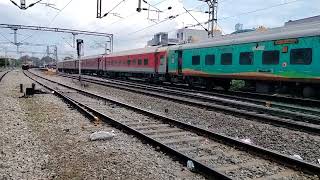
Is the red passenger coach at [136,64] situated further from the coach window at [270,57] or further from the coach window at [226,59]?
the coach window at [270,57]

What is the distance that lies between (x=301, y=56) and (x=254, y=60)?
3.11 metres

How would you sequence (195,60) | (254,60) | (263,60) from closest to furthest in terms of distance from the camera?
(263,60) → (254,60) → (195,60)

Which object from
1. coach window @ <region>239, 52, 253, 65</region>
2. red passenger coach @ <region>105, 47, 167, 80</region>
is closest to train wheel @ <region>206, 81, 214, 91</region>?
coach window @ <region>239, 52, 253, 65</region>

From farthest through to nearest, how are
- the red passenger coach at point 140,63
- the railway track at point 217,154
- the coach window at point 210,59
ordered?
the red passenger coach at point 140,63
the coach window at point 210,59
the railway track at point 217,154

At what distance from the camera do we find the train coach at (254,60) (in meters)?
15.4

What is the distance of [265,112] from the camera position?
12906 millimetres

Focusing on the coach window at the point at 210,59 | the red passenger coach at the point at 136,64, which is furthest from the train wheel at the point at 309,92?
the red passenger coach at the point at 136,64

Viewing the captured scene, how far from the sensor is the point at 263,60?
17766 millimetres

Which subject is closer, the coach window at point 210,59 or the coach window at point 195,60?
the coach window at point 210,59

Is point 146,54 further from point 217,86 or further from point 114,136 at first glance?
point 114,136

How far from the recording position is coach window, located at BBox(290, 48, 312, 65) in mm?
15172

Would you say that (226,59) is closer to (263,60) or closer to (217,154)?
(263,60)

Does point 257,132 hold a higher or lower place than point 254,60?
lower

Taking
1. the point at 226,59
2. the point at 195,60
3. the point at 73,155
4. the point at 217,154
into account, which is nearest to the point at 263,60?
the point at 226,59
